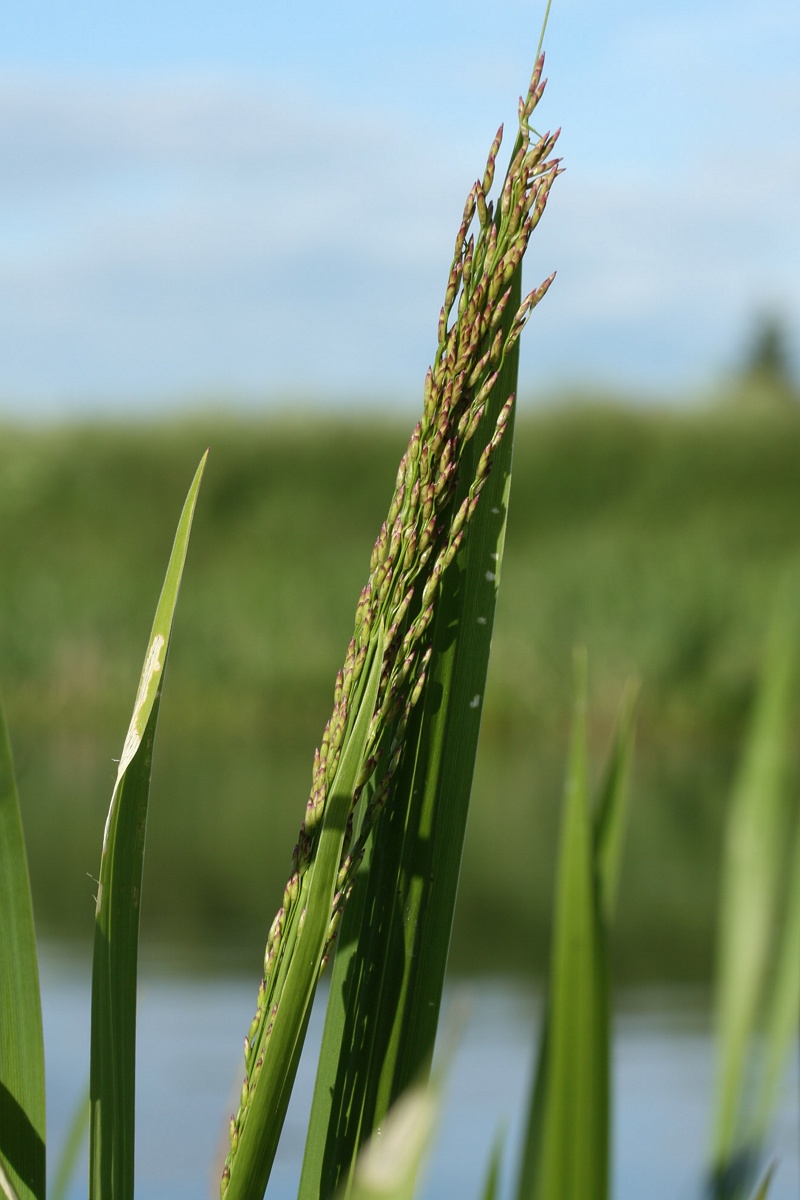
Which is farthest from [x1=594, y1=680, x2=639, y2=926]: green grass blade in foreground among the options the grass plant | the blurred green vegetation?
the blurred green vegetation

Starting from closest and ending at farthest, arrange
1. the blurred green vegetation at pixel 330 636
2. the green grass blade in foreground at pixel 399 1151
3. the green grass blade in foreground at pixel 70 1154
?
1. the green grass blade in foreground at pixel 399 1151
2. the green grass blade in foreground at pixel 70 1154
3. the blurred green vegetation at pixel 330 636

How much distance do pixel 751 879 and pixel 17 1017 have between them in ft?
0.43

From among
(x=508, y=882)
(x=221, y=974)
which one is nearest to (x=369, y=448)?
(x=508, y=882)

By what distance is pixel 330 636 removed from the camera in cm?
343

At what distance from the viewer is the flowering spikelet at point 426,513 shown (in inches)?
7.8

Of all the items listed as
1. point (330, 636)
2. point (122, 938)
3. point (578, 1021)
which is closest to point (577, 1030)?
point (578, 1021)

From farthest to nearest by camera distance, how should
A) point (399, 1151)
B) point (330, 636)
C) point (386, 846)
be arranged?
point (330, 636)
point (386, 846)
point (399, 1151)

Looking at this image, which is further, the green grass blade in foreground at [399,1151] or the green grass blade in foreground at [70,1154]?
the green grass blade in foreground at [70,1154]

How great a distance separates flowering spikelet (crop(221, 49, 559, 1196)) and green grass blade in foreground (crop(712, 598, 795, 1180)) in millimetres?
61

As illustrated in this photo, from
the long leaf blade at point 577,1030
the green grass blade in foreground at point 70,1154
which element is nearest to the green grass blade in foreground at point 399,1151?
the long leaf blade at point 577,1030

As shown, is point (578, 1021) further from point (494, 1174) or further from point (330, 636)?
point (330, 636)

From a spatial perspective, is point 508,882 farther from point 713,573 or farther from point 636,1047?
point 713,573

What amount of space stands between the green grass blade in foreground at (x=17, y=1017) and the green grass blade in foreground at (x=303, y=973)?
4 cm

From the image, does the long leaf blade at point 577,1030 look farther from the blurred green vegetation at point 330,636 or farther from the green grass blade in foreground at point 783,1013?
the blurred green vegetation at point 330,636
